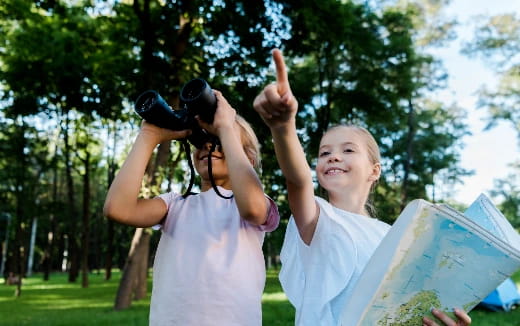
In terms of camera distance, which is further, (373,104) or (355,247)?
(373,104)

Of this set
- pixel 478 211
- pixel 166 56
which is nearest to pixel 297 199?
pixel 478 211

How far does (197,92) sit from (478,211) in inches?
41.2

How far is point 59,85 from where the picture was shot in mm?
13359

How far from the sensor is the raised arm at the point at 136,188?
1.70 meters

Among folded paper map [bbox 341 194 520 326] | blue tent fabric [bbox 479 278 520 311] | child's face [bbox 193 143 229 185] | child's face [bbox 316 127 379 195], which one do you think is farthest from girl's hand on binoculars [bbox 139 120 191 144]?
blue tent fabric [bbox 479 278 520 311]

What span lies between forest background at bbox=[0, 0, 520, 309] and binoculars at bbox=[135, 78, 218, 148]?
621cm

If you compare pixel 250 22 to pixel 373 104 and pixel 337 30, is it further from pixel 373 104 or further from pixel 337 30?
pixel 373 104

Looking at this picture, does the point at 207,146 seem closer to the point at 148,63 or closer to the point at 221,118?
the point at 221,118

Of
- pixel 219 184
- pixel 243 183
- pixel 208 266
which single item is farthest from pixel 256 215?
pixel 219 184

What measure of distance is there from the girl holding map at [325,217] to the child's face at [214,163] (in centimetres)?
35

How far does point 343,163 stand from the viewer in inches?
81.4

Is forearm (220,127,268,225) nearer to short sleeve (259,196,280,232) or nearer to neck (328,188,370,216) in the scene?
short sleeve (259,196,280,232)

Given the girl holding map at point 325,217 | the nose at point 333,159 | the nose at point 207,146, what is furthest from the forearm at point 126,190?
the nose at point 333,159

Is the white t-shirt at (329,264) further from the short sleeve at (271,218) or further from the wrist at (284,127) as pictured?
the wrist at (284,127)
